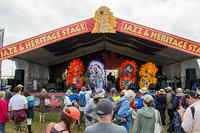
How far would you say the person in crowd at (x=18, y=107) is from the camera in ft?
12.7

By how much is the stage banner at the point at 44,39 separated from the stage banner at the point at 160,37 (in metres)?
1.71

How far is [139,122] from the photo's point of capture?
2.40m

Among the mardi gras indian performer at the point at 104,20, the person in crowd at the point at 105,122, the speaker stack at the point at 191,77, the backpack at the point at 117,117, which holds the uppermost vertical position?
the mardi gras indian performer at the point at 104,20

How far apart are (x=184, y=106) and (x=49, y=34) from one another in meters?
7.08

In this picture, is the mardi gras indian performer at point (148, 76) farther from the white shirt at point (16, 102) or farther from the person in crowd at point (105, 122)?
the person in crowd at point (105, 122)

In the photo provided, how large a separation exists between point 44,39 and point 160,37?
560 centimetres

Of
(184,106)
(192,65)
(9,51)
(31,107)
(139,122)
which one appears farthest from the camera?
(192,65)

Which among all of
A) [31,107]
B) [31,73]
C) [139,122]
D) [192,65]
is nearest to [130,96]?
[139,122]

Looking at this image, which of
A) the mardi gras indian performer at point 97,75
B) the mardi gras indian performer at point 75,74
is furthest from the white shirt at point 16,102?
the mardi gras indian performer at point 75,74

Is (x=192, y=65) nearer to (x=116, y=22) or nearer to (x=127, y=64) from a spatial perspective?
(x=127, y=64)

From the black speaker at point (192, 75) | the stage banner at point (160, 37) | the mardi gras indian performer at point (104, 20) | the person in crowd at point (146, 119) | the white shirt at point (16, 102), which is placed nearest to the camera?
the person in crowd at point (146, 119)

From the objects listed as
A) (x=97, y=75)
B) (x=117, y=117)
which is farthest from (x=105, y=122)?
(x=97, y=75)

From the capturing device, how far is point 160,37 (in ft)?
25.7

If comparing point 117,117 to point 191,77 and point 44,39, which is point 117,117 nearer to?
point 44,39
